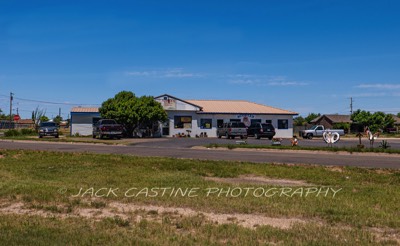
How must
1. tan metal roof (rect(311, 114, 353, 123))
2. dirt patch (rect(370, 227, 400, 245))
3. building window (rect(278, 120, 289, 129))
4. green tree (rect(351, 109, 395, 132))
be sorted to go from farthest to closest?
1. tan metal roof (rect(311, 114, 353, 123))
2. green tree (rect(351, 109, 395, 132))
3. building window (rect(278, 120, 289, 129))
4. dirt patch (rect(370, 227, 400, 245))

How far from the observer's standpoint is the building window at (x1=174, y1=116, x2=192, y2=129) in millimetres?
48344

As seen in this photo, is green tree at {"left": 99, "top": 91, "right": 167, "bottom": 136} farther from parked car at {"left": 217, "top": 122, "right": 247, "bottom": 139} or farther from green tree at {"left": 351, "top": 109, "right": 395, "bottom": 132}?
green tree at {"left": 351, "top": 109, "right": 395, "bottom": 132}

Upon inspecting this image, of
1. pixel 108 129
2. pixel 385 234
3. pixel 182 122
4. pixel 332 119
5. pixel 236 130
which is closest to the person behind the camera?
pixel 385 234

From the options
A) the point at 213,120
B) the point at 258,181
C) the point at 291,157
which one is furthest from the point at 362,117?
the point at 258,181

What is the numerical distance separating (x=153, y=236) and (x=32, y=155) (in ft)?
45.2

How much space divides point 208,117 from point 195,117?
160 cm

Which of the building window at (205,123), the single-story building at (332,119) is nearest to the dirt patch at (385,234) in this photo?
the building window at (205,123)

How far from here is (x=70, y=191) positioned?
905 centimetres

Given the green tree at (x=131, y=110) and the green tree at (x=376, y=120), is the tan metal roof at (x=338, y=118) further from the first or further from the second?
the green tree at (x=131, y=110)

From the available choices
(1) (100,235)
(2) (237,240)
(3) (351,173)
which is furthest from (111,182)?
(3) (351,173)

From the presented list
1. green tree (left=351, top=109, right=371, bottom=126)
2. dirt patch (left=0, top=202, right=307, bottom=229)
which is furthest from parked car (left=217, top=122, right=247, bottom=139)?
green tree (left=351, top=109, right=371, bottom=126)

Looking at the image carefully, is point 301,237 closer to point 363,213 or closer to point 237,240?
point 237,240

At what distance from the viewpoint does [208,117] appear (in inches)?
1945

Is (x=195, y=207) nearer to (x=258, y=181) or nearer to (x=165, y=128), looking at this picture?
(x=258, y=181)
